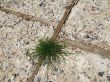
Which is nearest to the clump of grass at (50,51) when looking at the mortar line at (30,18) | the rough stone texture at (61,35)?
the rough stone texture at (61,35)

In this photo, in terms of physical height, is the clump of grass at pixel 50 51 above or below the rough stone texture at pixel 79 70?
above

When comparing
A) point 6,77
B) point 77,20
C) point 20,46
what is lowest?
point 6,77

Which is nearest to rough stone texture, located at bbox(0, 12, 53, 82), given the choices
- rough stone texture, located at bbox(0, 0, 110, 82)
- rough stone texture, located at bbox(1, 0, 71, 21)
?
rough stone texture, located at bbox(0, 0, 110, 82)

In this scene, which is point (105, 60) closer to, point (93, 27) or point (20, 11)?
point (93, 27)

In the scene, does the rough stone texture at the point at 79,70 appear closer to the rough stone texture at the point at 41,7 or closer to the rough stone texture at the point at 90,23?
the rough stone texture at the point at 90,23

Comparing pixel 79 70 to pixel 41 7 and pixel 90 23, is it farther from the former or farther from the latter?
pixel 41 7

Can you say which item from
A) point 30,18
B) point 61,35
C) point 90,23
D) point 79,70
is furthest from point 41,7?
point 79,70

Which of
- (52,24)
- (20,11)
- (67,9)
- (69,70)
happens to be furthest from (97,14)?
(20,11)
